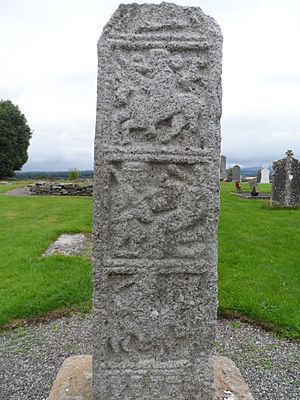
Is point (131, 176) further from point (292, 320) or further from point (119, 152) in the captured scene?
point (292, 320)

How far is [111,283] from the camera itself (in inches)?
109

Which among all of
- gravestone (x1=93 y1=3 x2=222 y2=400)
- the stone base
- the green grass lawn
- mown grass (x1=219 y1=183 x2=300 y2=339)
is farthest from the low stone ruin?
gravestone (x1=93 y1=3 x2=222 y2=400)

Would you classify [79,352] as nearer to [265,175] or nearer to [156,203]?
[156,203]

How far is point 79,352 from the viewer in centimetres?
447

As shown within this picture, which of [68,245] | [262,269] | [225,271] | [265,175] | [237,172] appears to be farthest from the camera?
[265,175]

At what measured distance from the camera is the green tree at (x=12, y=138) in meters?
38.8

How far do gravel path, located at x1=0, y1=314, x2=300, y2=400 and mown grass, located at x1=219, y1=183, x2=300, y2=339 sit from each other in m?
0.37

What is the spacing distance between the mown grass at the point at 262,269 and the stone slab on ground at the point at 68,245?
2784 mm

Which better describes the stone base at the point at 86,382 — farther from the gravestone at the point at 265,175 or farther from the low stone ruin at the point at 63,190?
the gravestone at the point at 265,175

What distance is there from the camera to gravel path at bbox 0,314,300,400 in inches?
150

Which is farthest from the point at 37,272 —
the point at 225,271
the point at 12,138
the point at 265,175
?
the point at 12,138

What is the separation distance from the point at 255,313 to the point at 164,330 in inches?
112

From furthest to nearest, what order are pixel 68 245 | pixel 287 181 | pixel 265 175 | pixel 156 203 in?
pixel 265 175 → pixel 287 181 → pixel 68 245 → pixel 156 203

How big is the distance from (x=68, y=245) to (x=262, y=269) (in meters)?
3.90
